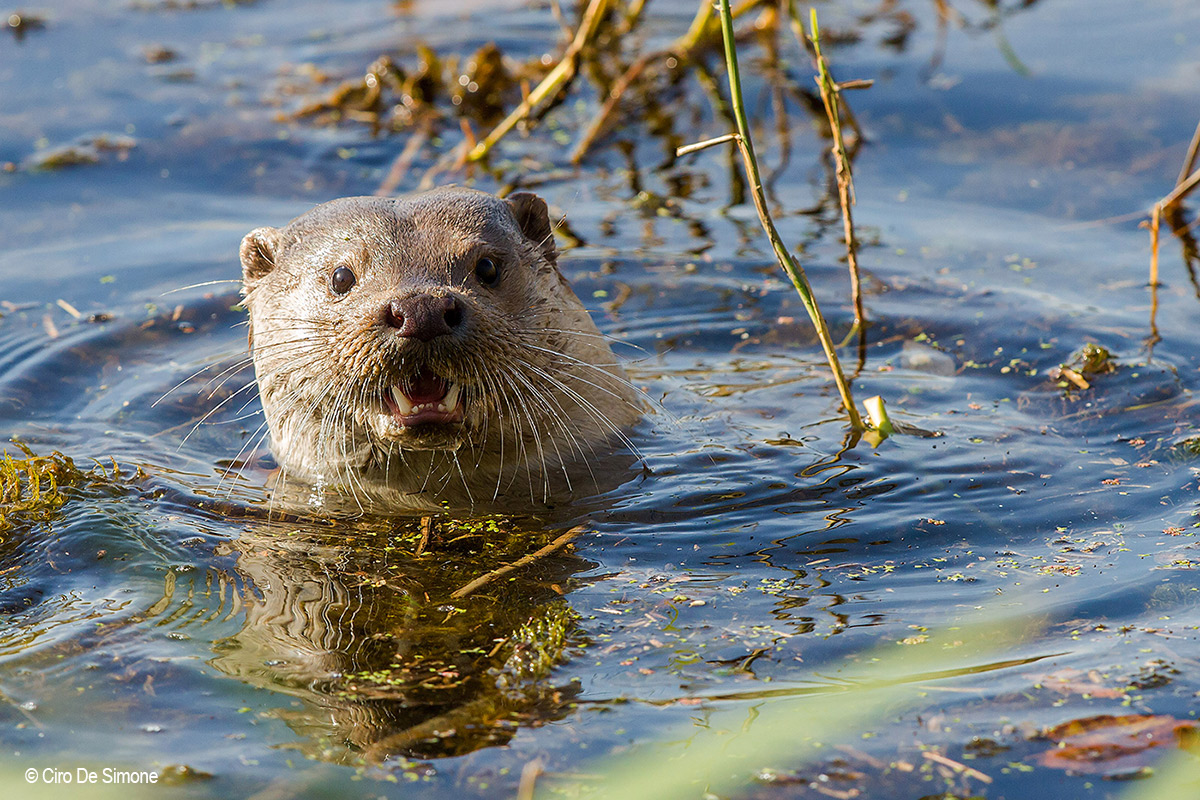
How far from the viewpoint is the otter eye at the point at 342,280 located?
198 inches

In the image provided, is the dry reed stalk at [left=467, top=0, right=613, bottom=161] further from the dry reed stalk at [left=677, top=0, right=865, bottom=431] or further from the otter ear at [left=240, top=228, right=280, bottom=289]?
the dry reed stalk at [left=677, top=0, right=865, bottom=431]

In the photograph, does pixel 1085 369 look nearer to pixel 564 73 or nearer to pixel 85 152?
pixel 564 73

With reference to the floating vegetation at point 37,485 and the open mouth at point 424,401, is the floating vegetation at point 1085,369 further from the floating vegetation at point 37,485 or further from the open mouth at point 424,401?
the floating vegetation at point 37,485

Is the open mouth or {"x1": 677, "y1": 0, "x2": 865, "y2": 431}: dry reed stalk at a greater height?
{"x1": 677, "y1": 0, "x2": 865, "y2": 431}: dry reed stalk

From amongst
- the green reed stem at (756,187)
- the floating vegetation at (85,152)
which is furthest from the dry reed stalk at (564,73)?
the green reed stem at (756,187)

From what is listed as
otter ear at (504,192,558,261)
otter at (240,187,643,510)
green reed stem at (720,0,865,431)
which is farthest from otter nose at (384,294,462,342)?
otter ear at (504,192,558,261)

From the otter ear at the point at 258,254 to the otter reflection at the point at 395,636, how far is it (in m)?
1.09

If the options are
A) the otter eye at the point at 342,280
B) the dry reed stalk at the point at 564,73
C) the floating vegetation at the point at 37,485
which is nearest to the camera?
the otter eye at the point at 342,280

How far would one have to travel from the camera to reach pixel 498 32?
1155cm

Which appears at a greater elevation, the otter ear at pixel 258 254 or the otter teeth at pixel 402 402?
the otter ear at pixel 258 254

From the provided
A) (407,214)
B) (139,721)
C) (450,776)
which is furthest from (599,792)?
(407,214)

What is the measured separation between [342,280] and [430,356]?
71 cm

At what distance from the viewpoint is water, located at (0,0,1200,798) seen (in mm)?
3861

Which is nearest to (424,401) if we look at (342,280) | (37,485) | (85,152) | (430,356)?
(430,356)
